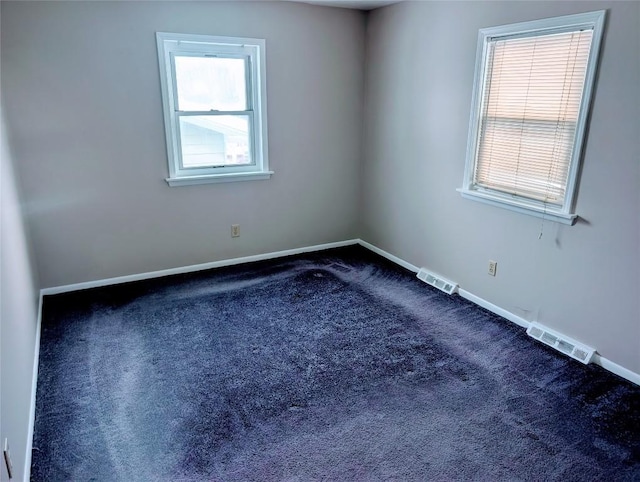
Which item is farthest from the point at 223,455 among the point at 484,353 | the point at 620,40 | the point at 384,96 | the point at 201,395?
the point at 384,96

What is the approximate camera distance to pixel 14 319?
79.7 inches

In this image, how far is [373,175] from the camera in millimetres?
4363

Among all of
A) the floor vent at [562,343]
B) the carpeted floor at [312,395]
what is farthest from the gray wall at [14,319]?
the floor vent at [562,343]

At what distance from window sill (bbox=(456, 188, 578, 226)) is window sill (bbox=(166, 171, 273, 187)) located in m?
1.73

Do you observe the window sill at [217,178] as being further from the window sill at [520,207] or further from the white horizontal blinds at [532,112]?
the white horizontal blinds at [532,112]

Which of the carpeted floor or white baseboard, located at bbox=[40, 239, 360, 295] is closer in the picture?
the carpeted floor

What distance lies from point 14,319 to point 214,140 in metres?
2.23

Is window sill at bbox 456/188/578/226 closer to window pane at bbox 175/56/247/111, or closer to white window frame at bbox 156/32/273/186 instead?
white window frame at bbox 156/32/273/186

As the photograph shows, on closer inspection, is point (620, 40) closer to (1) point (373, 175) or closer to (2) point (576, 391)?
(2) point (576, 391)

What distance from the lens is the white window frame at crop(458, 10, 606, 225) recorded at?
238 centimetres

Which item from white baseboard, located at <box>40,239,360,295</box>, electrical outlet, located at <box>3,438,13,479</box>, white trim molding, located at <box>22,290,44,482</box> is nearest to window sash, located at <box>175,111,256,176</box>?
white baseboard, located at <box>40,239,360,295</box>

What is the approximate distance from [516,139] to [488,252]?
32.1 inches

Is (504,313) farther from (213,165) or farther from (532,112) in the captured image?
(213,165)

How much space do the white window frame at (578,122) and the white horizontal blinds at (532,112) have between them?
1.3 inches
